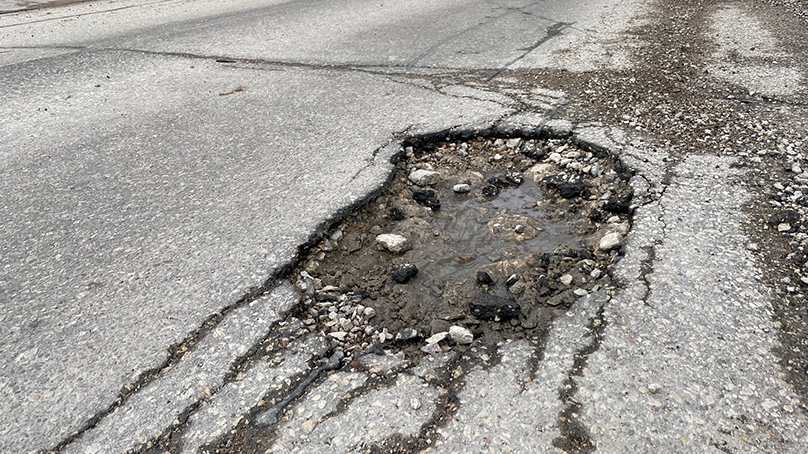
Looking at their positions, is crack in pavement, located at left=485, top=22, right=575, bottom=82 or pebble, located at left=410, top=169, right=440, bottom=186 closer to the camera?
pebble, located at left=410, top=169, right=440, bottom=186

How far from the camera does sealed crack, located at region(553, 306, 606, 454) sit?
165 cm

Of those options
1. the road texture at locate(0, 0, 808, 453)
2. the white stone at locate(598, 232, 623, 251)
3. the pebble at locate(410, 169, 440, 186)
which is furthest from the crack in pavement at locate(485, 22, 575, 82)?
the white stone at locate(598, 232, 623, 251)

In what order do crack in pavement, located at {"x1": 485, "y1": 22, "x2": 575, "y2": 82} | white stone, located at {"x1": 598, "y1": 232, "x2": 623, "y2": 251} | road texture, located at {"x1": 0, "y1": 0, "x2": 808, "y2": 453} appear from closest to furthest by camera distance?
road texture, located at {"x1": 0, "y1": 0, "x2": 808, "y2": 453} < white stone, located at {"x1": 598, "y1": 232, "x2": 623, "y2": 251} < crack in pavement, located at {"x1": 485, "y1": 22, "x2": 575, "y2": 82}

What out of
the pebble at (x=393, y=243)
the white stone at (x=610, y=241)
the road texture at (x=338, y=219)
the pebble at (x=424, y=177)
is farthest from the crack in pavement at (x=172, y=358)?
the white stone at (x=610, y=241)

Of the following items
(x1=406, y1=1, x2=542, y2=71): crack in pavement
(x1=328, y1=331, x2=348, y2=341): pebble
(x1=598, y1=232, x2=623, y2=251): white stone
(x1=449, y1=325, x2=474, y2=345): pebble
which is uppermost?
(x1=406, y1=1, x2=542, y2=71): crack in pavement

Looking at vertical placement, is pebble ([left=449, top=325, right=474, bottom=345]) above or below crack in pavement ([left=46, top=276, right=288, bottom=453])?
below

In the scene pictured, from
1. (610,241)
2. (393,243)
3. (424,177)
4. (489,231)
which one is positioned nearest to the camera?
(610,241)

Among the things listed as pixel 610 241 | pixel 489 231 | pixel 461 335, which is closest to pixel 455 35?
pixel 489 231

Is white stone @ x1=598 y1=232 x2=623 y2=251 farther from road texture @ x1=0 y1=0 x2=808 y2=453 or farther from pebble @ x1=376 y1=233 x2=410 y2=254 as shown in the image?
pebble @ x1=376 y1=233 x2=410 y2=254

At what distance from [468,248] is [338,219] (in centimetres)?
74

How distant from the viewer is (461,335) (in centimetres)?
213

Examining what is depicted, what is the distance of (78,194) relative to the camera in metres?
3.12

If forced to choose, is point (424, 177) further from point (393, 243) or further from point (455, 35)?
point (455, 35)

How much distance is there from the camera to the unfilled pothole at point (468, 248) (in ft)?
7.39
